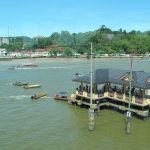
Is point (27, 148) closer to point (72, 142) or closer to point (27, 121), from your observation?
point (72, 142)

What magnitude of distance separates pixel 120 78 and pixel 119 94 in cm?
218

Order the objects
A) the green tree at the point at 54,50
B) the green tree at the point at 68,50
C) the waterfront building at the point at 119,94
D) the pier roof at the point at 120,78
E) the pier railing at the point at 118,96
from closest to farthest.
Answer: the pier railing at the point at 118,96, the waterfront building at the point at 119,94, the pier roof at the point at 120,78, the green tree at the point at 68,50, the green tree at the point at 54,50

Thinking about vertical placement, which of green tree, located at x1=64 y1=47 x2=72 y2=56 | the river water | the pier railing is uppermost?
green tree, located at x1=64 y1=47 x2=72 y2=56

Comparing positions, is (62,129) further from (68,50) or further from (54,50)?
(54,50)

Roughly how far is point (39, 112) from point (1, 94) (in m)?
14.4

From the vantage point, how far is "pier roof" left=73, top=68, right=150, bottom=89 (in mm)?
25394

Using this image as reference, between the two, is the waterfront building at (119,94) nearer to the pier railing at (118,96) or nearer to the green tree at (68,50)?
the pier railing at (118,96)

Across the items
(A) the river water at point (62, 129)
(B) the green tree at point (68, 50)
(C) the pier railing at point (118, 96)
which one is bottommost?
(A) the river water at point (62, 129)

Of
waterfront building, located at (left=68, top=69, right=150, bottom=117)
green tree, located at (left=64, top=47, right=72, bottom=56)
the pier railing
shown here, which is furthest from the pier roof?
green tree, located at (left=64, top=47, right=72, bottom=56)

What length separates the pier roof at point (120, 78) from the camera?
25394mm

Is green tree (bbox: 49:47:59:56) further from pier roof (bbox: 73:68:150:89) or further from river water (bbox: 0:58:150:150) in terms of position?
pier roof (bbox: 73:68:150:89)

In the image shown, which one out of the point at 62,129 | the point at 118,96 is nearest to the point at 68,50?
the point at 118,96

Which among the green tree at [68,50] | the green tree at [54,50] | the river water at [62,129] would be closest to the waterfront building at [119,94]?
the river water at [62,129]

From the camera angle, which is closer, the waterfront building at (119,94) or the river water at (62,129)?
the river water at (62,129)
